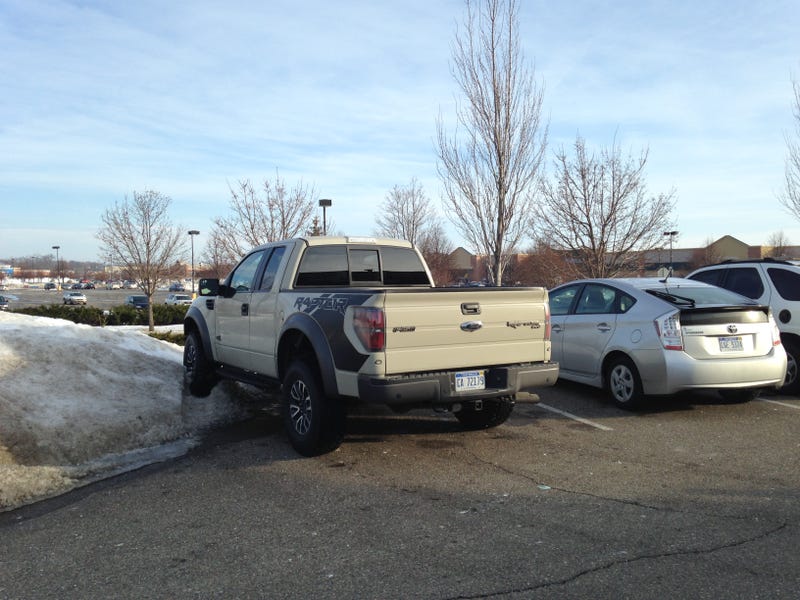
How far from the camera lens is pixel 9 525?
4352 mm

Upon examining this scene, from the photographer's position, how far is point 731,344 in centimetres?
698

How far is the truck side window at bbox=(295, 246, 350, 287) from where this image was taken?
6.56m

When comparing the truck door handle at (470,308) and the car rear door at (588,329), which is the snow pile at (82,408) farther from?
the car rear door at (588,329)

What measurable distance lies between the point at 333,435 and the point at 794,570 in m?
3.46

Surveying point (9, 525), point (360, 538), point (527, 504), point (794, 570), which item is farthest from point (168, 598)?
point (794, 570)

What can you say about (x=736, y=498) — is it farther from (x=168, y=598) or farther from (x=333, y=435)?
(x=168, y=598)

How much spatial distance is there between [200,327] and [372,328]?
159 inches

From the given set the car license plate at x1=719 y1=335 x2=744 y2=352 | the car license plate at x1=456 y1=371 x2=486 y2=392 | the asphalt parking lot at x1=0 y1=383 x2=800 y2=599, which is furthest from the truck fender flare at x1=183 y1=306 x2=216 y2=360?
the car license plate at x1=719 y1=335 x2=744 y2=352

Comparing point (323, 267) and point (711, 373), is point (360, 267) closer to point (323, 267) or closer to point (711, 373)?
point (323, 267)

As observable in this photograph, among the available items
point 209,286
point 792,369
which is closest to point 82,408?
point 209,286

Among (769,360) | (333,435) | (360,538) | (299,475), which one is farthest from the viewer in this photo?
(769,360)

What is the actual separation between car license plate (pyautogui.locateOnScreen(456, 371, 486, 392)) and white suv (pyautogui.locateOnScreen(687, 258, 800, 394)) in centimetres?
512

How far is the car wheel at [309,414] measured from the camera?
215 inches

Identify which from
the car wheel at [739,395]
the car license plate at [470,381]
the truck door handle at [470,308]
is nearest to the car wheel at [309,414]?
the car license plate at [470,381]
